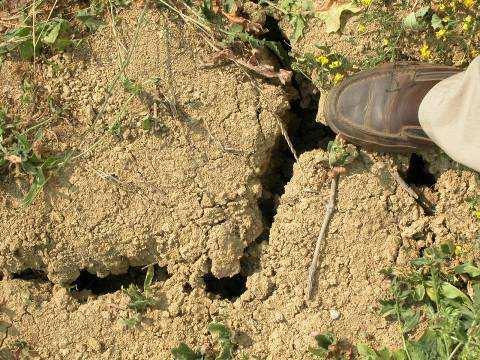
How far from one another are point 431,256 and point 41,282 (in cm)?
162

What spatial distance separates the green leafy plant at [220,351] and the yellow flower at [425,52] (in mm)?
1367

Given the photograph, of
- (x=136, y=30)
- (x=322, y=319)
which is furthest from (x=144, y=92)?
(x=322, y=319)

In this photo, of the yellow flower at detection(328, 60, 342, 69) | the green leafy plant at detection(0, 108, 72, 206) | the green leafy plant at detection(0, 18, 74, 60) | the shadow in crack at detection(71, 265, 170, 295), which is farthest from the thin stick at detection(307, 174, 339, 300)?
the green leafy plant at detection(0, 18, 74, 60)

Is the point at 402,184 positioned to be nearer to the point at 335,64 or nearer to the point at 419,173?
the point at 419,173

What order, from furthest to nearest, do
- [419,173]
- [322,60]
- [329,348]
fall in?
[419,173], [322,60], [329,348]

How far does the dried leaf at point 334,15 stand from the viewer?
3.12 metres

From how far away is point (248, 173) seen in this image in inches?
123

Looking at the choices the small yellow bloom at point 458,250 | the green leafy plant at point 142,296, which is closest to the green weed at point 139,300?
the green leafy plant at point 142,296

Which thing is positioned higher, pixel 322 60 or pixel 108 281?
pixel 322 60

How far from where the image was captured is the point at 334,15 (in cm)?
314

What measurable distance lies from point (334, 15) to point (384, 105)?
0.42 m

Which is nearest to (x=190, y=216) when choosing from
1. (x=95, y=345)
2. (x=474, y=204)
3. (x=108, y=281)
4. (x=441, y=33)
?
(x=108, y=281)

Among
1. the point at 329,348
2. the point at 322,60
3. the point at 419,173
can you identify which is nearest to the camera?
the point at 329,348

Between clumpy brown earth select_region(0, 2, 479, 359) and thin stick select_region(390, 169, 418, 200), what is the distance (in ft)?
0.07
